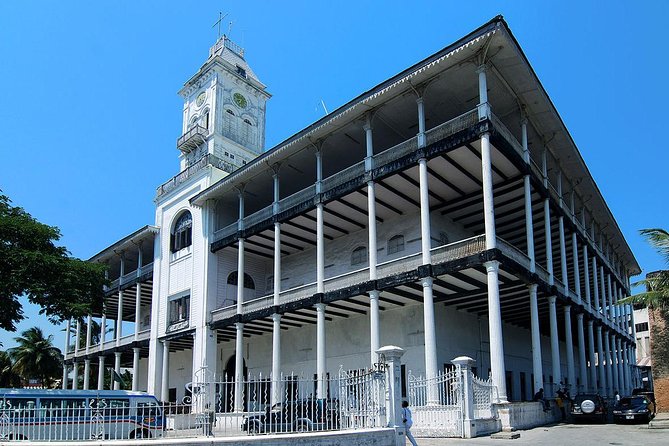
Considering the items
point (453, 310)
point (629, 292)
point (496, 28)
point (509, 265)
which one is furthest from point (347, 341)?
point (629, 292)

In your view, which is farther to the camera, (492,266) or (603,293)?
(603,293)

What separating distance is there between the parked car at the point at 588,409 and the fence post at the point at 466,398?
7.57 m

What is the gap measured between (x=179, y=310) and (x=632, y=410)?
25115 mm

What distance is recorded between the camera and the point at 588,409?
73.0ft

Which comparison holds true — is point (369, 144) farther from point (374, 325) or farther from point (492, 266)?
point (492, 266)

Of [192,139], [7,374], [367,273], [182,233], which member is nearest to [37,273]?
[367,273]

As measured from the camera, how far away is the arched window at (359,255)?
1225 inches

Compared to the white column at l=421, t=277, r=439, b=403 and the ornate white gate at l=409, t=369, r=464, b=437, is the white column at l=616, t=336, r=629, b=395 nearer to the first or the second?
the white column at l=421, t=277, r=439, b=403

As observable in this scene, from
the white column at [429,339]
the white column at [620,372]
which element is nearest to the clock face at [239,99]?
the white column at [429,339]

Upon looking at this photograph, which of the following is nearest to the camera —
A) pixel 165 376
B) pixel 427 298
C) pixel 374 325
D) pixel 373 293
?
pixel 427 298

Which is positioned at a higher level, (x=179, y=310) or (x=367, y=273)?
(x=367, y=273)

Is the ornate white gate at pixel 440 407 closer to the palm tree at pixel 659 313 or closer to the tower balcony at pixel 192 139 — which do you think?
the palm tree at pixel 659 313

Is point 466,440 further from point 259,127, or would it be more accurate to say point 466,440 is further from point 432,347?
point 259,127

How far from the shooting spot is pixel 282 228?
3145 centimetres
